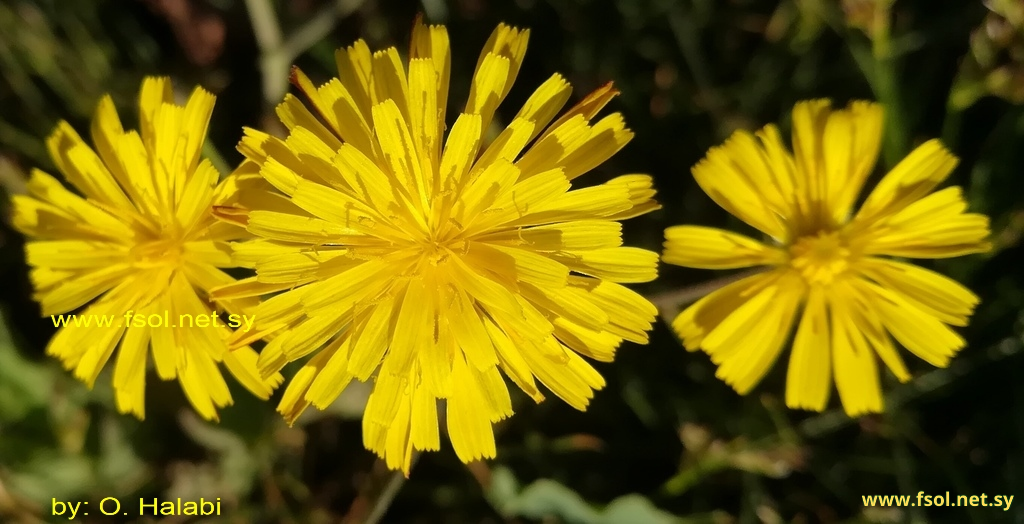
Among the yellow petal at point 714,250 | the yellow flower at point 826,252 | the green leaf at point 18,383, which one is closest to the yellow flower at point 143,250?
the green leaf at point 18,383

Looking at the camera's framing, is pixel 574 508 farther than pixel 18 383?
No

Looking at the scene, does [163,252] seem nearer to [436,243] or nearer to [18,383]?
[436,243]

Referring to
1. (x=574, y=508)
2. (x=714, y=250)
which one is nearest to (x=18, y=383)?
(x=574, y=508)

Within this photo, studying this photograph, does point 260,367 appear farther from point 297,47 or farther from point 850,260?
point 850,260

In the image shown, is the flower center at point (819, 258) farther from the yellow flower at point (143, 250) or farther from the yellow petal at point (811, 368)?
the yellow flower at point (143, 250)

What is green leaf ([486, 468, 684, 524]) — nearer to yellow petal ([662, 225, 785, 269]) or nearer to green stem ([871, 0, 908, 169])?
yellow petal ([662, 225, 785, 269])

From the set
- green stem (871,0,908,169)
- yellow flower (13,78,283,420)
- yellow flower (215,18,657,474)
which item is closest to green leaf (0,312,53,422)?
yellow flower (13,78,283,420)
